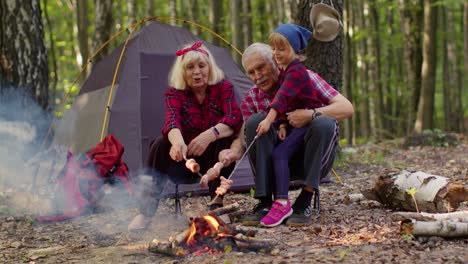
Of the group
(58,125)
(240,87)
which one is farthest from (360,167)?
(58,125)

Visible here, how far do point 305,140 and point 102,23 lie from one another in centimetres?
745

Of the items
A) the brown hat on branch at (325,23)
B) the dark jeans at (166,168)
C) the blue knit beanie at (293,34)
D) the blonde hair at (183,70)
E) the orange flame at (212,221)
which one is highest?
the brown hat on branch at (325,23)

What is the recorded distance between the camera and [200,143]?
3.54 metres

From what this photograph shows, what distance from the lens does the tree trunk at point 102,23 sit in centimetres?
990

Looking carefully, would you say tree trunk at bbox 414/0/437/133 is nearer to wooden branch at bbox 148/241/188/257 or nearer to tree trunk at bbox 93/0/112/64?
tree trunk at bbox 93/0/112/64

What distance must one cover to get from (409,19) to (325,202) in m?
9.54

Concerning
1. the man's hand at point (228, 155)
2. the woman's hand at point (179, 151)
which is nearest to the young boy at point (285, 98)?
the man's hand at point (228, 155)

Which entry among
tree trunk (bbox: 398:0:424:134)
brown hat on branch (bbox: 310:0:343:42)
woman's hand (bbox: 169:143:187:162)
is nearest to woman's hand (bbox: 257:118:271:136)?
woman's hand (bbox: 169:143:187:162)

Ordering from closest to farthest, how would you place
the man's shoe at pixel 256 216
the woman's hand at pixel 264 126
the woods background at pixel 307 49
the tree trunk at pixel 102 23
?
the woman's hand at pixel 264 126 < the man's shoe at pixel 256 216 < the woods background at pixel 307 49 < the tree trunk at pixel 102 23

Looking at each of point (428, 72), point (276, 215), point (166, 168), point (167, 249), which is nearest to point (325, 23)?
point (166, 168)

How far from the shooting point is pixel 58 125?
234 inches

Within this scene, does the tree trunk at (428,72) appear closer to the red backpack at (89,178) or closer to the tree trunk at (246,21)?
the tree trunk at (246,21)

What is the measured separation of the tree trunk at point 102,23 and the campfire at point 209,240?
7572mm

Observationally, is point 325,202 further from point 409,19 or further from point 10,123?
point 409,19
